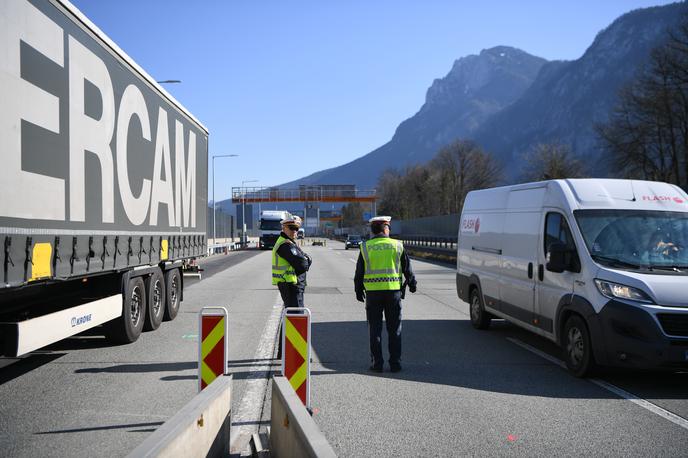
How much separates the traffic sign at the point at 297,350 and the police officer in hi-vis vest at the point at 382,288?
184 cm

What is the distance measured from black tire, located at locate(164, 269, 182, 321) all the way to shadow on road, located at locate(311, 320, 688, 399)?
263 centimetres

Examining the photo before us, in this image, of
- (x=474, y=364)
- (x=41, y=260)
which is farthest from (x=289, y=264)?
(x=41, y=260)

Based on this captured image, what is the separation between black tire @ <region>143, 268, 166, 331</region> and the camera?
10673 mm

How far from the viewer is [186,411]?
435 cm

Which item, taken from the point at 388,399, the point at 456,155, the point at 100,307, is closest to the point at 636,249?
the point at 388,399

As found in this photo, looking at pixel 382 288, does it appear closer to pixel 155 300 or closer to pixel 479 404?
pixel 479 404

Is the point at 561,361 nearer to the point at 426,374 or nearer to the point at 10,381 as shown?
the point at 426,374

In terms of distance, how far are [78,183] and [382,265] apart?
11.7 ft

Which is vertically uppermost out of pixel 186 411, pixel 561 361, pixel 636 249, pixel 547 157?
pixel 547 157

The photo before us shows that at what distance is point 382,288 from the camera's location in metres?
8.20

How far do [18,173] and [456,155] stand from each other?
10577 cm

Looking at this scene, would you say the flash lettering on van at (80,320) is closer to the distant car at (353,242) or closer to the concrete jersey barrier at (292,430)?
the concrete jersey barrier at (292,430)

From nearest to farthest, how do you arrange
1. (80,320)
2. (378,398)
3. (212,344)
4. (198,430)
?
1. (198,430)
2. (212,344)
3. (378,398)
4. (80,320)

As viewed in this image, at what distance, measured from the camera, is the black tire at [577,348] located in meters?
7.68
